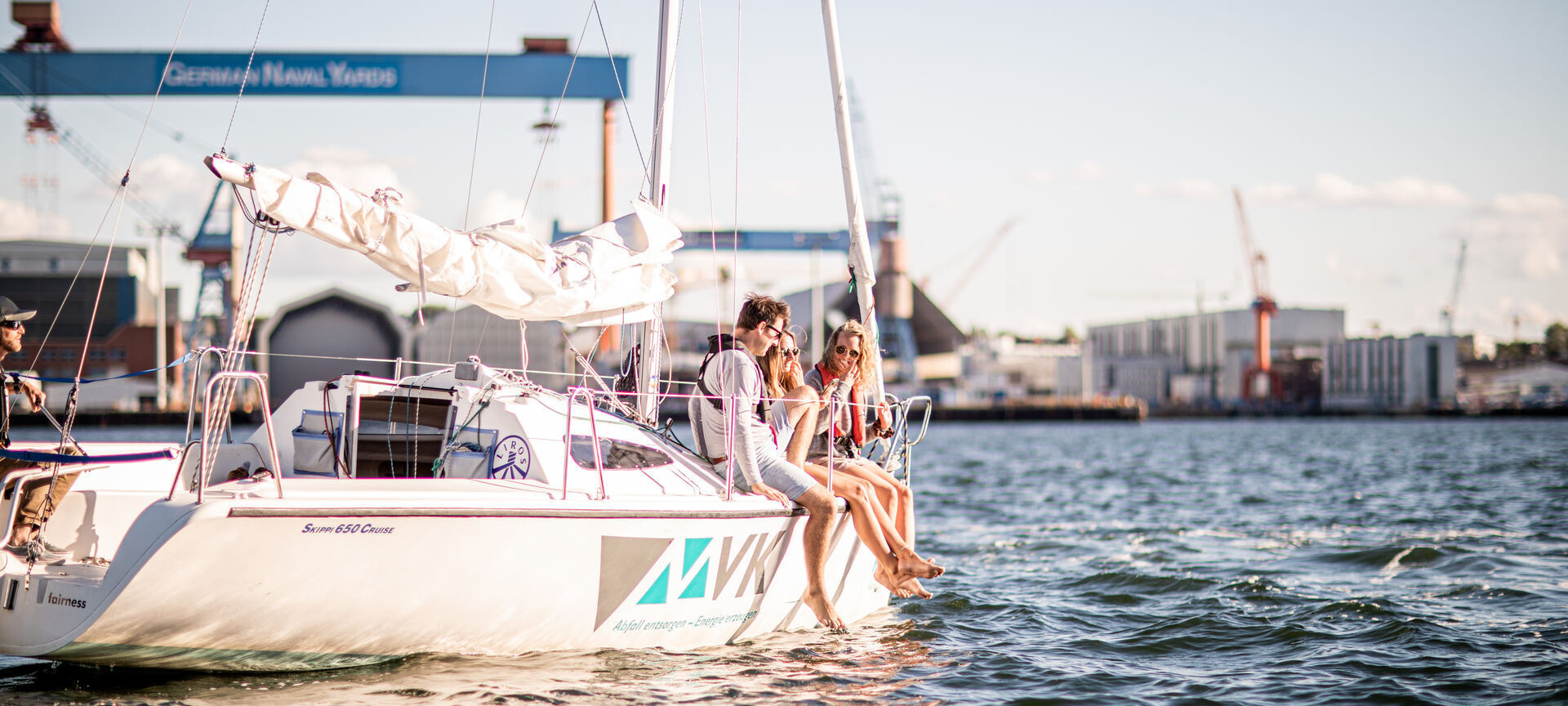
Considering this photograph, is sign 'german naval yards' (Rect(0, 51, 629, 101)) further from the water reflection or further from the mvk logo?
the water reflection

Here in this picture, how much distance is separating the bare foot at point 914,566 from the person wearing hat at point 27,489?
12.6ft

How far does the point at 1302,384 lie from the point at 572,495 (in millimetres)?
110419

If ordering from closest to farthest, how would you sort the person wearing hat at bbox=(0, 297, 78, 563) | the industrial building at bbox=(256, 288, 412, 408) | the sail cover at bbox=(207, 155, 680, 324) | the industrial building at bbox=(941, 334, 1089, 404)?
1. the sail cover at bbox=(207, 155, 680, 324)
2. the person wearing hat at bbox=(0, 297, 78, 563)
3. the industrial building at bbox=(256, 288, 412, 408)
4. the industrial building at bbox=(941, 334, 1089, 404)

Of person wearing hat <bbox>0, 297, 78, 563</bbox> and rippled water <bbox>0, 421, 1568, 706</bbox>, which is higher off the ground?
person wearing hat <bbox>0, 297, 78, 563</bbox>

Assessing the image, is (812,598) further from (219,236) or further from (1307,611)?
(219,236)

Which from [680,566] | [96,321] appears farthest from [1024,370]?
[680,566]

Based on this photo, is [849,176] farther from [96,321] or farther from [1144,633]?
[96,321]

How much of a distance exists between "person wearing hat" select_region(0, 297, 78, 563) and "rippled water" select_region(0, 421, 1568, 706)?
557mm

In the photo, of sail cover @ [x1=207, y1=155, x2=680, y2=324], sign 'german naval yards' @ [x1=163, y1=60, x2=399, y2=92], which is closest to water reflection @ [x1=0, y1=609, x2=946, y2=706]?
sail cover @ [x1=207, y1=155, x2=680, y2=324]

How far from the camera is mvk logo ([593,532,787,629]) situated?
5.52 m

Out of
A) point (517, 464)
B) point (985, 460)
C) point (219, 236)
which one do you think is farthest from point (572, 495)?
point (219, 236)

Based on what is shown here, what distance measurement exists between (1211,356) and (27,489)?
113309mm

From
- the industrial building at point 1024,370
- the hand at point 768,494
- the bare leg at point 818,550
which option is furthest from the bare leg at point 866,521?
the industrial building at point 1024,370

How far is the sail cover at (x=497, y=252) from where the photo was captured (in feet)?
16.1
